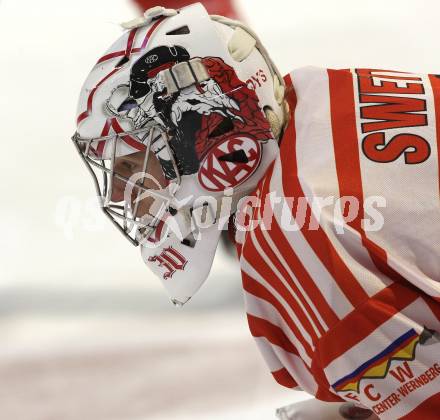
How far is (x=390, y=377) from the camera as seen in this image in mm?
1260

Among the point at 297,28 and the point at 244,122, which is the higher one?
the point at 297,28

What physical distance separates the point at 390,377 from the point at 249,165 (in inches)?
17.2

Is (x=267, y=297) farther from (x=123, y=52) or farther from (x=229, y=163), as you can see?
(x=123, y=52)

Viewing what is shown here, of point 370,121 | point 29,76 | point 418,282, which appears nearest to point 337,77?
point 370,121

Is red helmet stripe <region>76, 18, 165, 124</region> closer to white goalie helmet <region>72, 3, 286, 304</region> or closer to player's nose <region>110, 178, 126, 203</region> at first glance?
white goalie helmet <region>72, 3, 286, 304</region>

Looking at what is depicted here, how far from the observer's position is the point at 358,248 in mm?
1238

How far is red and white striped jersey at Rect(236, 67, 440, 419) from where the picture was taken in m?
1.23

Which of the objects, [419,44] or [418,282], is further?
[419,44]

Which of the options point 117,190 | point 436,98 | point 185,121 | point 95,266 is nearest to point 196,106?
point 185,121

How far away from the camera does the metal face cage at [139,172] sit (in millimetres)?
1419

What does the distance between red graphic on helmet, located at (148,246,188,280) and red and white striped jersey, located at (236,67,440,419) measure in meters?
0.17

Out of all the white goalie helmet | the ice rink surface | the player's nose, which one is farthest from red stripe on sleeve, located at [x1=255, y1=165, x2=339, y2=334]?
the ice rink surface

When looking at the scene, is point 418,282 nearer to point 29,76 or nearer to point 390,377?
point 390,377

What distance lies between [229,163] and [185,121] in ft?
0.36
